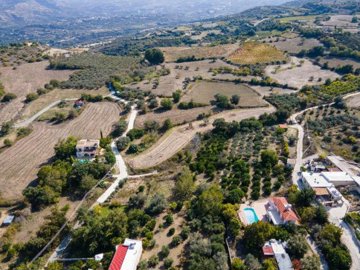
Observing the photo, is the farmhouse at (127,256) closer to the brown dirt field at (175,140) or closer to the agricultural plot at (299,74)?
the brown dirt field at (175,140)

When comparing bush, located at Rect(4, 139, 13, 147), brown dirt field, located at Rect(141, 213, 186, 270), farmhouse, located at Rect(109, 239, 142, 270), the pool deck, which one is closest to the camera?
farmhouse, located at Rect(109, 239, 142, 270)

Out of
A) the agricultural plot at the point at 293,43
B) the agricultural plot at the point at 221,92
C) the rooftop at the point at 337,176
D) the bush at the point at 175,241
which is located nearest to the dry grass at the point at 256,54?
the agricultural plot at the point at 293,43

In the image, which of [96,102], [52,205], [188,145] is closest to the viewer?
[52,205]

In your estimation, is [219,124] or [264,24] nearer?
[219,124]

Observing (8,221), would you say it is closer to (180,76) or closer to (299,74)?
(180,76)

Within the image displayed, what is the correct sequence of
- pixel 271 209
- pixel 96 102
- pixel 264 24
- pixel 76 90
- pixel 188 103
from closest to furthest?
pixel 271 209
pixel 188 103
pixel 96 102
pixel 76 90
pixel 264 24

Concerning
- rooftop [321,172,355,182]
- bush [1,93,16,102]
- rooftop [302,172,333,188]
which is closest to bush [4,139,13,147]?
bush [1,93,16,102]

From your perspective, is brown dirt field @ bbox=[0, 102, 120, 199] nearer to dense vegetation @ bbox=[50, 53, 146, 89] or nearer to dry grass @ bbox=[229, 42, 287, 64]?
dense vegetation @ bbox=[50, 53, 146, 89]

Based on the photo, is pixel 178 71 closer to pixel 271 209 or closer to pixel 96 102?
pixel 96 102

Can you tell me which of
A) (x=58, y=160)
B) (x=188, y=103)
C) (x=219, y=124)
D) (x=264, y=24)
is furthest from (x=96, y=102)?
(x=264, y=24)
